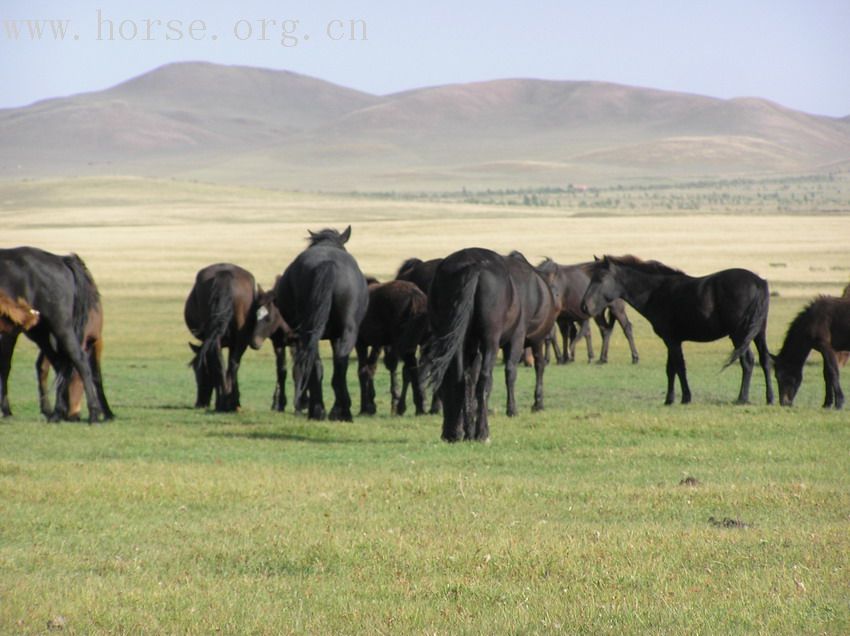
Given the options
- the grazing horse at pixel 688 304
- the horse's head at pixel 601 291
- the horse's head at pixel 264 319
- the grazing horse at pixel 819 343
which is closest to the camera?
the grazing horse at pixel 819 343

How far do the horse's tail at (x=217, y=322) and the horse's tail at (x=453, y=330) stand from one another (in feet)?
15.8

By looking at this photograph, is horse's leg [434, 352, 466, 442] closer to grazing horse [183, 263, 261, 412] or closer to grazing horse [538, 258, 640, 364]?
grazing horse [183, 263, 261, 412]

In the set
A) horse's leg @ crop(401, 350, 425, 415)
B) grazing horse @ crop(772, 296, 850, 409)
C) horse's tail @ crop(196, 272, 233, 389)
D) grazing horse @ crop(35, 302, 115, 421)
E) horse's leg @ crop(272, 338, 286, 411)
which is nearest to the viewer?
grazing horse @ crop(35, 302, 115, 421)

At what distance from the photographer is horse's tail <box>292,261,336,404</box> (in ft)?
47.0

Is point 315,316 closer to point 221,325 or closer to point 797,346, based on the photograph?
point 221,325

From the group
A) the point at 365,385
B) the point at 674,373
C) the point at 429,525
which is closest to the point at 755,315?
the point at 674,373

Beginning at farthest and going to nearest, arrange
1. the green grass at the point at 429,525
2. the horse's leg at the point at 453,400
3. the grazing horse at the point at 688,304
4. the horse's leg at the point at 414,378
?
1. the grazing horse at the point at 688,304
2. the horse's leg at the point at 414,378
3. the horse's leg at the point at 453,400
4. the green grass at the point at 429,525

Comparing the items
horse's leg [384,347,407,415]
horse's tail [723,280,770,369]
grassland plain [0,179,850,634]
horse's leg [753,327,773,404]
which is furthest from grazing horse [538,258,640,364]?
horse's leg [384,347,407,415]

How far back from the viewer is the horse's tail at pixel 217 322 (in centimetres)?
1672

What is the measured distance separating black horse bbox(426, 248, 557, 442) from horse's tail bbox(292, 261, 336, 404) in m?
1.69

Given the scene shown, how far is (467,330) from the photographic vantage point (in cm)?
1290

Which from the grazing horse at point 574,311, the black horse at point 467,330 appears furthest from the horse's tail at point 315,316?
the grazing horse at point 574,311

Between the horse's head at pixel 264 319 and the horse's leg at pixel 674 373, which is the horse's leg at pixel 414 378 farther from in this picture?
the horse's leg at pixel 674 373

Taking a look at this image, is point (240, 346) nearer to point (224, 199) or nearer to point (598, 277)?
point (598, 277)
